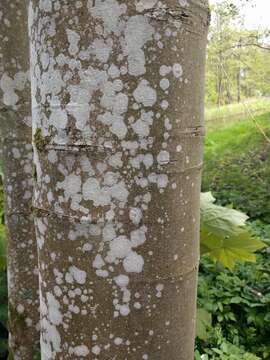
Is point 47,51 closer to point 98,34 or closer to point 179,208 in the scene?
point 98,34

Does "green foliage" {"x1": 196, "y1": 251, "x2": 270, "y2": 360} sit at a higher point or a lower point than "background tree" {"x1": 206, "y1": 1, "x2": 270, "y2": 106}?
lower

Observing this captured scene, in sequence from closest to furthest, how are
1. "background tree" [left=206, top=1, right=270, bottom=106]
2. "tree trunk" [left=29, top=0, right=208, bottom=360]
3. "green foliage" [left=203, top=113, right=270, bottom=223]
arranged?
"tree trunk" [left=29, top=0, right=208, bottom=360]
"background tree" [left=206, top=1, right=270, bottom=106]
"green foliage" [left=203, top=113, right=270, bottom=223]

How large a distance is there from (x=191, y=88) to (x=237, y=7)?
21.6ft

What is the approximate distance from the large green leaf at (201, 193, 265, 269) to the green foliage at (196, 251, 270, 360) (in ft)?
1.75

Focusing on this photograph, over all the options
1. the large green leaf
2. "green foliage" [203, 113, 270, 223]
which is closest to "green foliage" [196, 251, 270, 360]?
the large green leaf

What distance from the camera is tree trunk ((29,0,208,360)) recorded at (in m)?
0.83

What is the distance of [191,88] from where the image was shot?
2.90 feet

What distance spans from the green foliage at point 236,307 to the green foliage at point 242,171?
6.62ft

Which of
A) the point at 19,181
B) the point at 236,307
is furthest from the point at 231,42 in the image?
the point at 19,181

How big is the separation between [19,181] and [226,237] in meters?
1.43

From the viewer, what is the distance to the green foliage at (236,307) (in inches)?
125

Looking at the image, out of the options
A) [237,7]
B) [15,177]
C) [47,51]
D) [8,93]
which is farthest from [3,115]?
[237,7]

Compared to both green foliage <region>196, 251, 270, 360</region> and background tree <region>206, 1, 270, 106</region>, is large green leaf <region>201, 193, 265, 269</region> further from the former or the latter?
background tree <region>206, 1, 270, 106</region>

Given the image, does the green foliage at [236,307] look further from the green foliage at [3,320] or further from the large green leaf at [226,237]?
the green foliage at [3,320]
